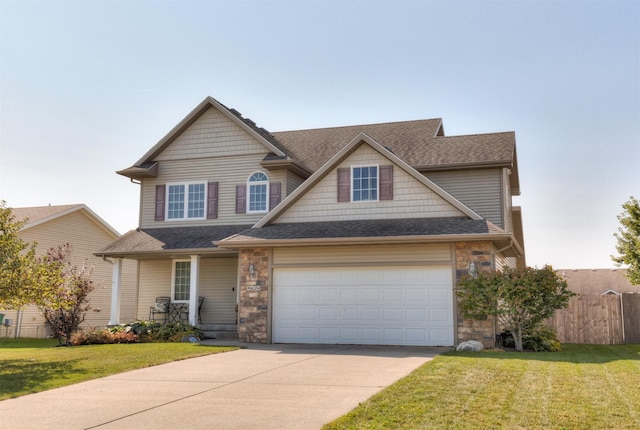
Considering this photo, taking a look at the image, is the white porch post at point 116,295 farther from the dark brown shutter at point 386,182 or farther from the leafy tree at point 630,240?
the leafy tree at point 630,240

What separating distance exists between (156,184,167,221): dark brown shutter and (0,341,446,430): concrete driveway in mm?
9962

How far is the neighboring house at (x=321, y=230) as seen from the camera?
15352 mm

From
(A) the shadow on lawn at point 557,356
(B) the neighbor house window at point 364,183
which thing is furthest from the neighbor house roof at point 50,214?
(A) the shadow on lawn at point 557,356

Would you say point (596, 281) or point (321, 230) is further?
point (596, 281)

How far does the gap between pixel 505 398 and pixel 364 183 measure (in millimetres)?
9898

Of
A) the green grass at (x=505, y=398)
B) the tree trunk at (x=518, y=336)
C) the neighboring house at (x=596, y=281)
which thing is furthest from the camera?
the neighboring house at (x=596, y=281)

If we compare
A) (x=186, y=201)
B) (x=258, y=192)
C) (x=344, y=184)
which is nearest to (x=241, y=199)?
(x=258, y=192)

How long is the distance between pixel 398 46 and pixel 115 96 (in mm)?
7923

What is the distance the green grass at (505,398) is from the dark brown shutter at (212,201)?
11676 millimetres

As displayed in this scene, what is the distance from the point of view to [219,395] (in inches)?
328

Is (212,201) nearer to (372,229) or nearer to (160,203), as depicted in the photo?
(160,203)

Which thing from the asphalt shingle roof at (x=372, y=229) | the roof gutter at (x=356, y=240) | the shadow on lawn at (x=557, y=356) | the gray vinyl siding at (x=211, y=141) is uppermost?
the gray vinyl siding at (x=211, y=141)

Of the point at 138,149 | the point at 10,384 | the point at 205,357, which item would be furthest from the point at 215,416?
the point at 138,149

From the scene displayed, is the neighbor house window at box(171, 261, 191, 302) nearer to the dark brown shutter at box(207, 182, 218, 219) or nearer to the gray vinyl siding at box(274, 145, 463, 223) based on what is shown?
the dark brown shutter at box(207, 182, 218, 219)
